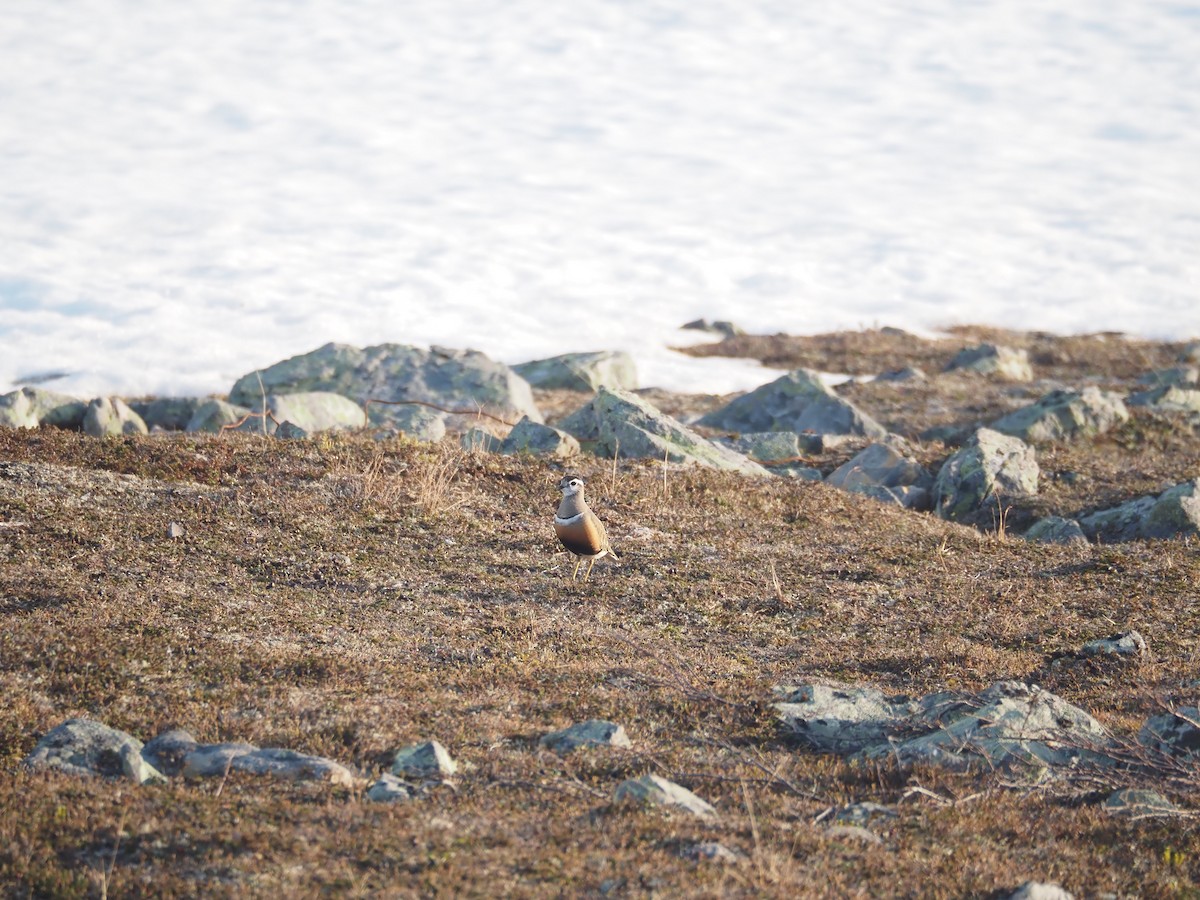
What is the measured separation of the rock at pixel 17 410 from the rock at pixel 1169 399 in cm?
2130

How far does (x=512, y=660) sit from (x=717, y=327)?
99.7 feet

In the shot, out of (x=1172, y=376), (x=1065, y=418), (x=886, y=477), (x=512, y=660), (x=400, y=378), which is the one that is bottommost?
(x=1172, y=376)

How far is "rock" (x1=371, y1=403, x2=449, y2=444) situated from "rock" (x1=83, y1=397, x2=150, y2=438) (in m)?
4.10

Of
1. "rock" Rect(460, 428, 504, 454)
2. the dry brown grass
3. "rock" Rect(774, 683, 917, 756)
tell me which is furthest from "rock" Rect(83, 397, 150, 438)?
"rock" Rect(774, 683, 917, 756)

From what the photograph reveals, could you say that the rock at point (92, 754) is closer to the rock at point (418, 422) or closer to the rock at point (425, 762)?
the rock at point (425, 762)

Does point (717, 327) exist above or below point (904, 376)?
below

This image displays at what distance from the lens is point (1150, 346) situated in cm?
3900

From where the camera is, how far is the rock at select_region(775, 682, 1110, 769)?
7.31 meters

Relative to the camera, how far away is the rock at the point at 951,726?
7.31m

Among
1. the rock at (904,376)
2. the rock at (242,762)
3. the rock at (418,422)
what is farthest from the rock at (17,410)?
the rock at (904,376)

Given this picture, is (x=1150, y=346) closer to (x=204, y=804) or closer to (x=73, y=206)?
(x=73, y=206)

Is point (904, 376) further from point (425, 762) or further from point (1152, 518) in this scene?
point (425, 762)

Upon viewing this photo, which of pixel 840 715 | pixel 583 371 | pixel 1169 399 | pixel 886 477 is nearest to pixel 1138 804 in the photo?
pixel 840 715

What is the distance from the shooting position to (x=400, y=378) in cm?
2470
